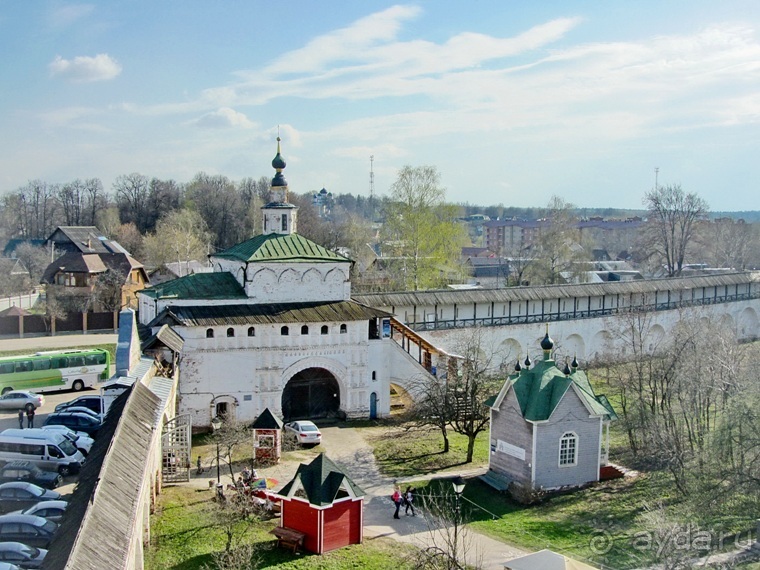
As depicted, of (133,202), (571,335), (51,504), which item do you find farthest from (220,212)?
(51,504)

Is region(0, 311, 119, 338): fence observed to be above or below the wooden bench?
above

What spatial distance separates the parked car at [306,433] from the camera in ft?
75.2

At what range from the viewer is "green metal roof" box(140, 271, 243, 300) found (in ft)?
81.6

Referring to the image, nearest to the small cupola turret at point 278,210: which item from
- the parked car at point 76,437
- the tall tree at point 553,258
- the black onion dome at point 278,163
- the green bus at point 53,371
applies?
the black onion dome at point 278,163

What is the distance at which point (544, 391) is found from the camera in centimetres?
2002

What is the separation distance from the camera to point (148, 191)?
68062 millimetres

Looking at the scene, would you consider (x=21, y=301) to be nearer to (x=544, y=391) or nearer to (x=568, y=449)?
(x=544, y=391)

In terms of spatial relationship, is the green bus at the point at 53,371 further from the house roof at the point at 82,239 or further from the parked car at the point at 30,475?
the house roof at the point at 82,239

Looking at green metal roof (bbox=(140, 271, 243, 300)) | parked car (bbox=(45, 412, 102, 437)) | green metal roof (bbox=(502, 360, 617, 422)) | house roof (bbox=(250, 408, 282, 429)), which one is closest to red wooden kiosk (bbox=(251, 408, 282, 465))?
house roof (bbox=(250, 408, 282, 429))

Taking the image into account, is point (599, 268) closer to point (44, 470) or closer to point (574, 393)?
point (574, 393)

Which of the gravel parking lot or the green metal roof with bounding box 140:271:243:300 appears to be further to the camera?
the green metal roof with bounding box 140:271:243:300

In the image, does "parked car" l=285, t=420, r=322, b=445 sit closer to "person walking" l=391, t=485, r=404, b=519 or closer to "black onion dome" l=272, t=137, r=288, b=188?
"person walking" l=391, t=485, r=404, b=519

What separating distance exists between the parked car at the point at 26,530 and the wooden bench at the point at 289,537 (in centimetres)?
429

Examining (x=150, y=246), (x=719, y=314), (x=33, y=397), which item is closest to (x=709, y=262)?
(x=719, y=314)
